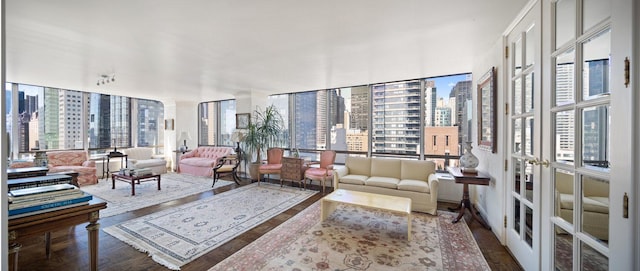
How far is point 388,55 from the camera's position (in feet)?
10.7

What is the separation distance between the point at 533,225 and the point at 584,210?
631mm

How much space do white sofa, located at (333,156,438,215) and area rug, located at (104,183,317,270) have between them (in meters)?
0.96

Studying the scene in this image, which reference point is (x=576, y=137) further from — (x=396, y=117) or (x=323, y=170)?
(x=323, y=170)

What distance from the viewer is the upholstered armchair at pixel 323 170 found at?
4699 mm

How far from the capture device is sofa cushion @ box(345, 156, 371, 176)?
14.7 feet

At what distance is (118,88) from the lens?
543 centimetres

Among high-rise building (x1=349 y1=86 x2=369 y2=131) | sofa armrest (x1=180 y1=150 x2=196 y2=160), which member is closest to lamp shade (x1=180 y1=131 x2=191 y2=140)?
sofa armrest (x1=180 y1=150 x2=196 y2=160)

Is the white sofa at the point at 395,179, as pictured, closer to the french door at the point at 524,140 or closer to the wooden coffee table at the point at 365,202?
the wooden coffee table at the point at 365,202

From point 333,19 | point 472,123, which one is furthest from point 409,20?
point 472,123

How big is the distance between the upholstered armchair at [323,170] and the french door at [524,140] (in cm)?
293

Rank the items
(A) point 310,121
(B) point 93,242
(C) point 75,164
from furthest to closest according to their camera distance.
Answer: (A) point 310,121
(C) point 75,164
(B) point 93,242

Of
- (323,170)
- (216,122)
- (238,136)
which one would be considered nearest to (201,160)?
(238,136)

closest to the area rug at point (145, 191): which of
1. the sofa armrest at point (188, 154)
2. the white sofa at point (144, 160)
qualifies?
the white sofa at point (144, 160)

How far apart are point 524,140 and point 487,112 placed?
1.04 meters
